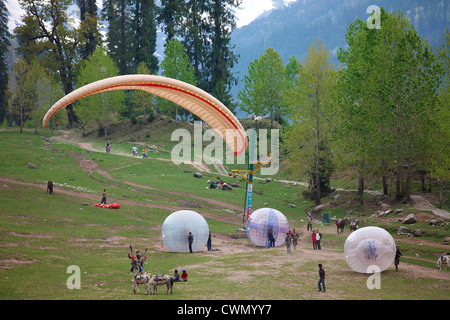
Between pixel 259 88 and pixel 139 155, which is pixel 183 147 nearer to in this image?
pixel 139 155

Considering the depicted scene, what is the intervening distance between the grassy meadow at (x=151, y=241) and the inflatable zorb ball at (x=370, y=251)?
2.30 feet

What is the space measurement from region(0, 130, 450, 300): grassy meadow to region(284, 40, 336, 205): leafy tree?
4.93m

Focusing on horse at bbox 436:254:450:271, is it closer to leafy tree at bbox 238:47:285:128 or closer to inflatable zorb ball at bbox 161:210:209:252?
inflatable zorb ball at bbox 161:210:209:252

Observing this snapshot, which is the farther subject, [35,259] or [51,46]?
[51,46]

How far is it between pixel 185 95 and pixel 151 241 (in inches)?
436

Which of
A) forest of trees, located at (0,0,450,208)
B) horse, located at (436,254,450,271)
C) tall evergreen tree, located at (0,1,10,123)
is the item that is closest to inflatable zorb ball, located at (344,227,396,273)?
horse, located at (436,254,450,271)

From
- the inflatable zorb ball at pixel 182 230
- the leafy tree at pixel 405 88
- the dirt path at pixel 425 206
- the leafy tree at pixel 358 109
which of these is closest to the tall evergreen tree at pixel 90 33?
the leafy tree at pixel 358 109

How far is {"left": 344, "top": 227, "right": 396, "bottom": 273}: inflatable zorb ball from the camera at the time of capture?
22312 millimetres

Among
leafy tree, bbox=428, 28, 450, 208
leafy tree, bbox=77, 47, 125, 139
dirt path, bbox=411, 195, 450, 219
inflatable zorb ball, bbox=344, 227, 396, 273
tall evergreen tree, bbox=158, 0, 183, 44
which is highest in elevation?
tall evergreen tree, bbox=158, 0, 183, 44

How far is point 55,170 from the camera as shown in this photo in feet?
176

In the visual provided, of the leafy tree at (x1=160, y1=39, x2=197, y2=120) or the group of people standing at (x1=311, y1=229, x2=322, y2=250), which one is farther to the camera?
the leafy tree at (x1=160, y1=39, x2=197, y2=120)
